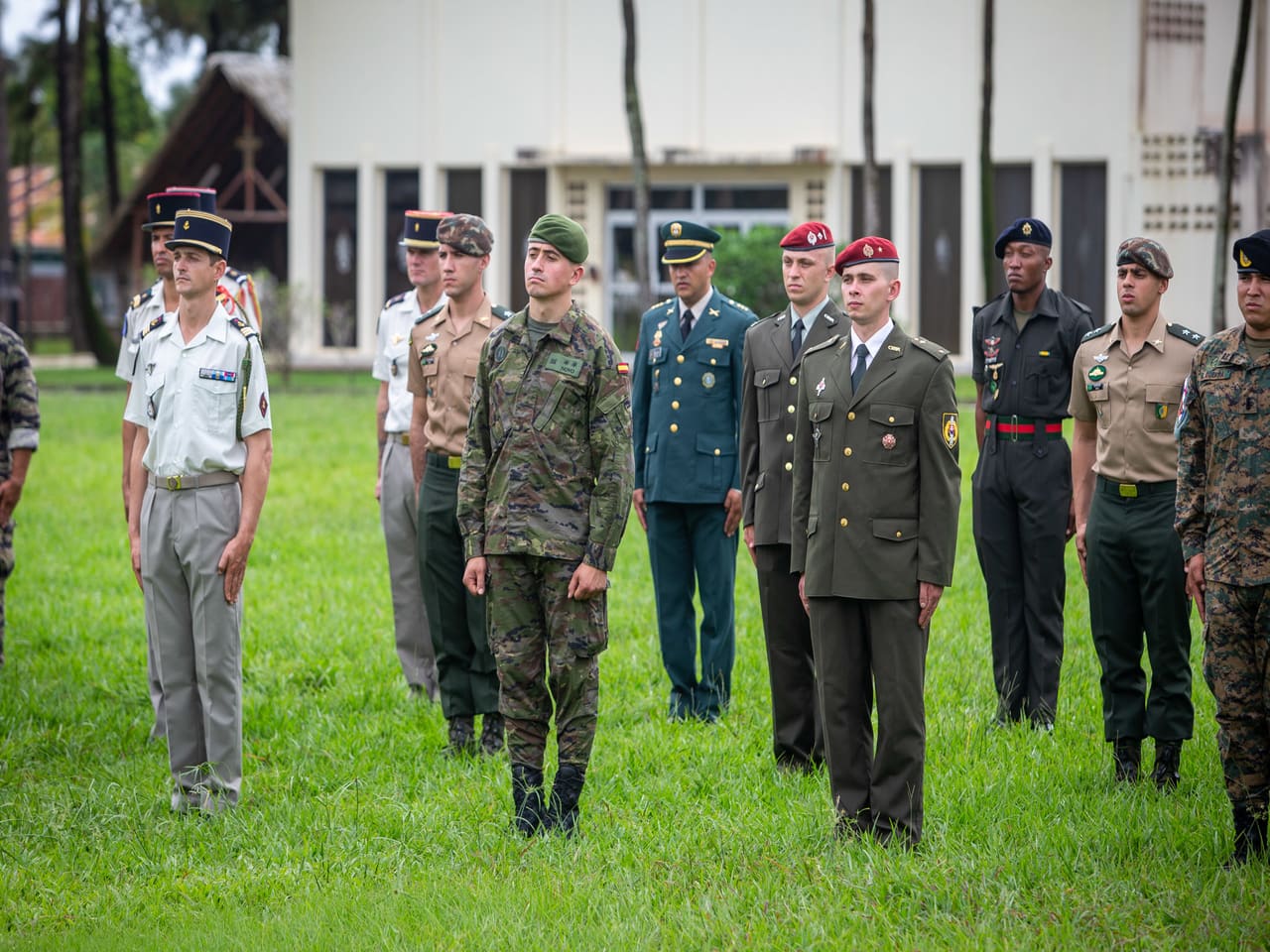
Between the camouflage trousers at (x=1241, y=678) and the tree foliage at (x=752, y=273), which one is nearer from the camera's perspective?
the camouflage trousers at (x=1241, y=678)

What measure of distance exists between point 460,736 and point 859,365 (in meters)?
2.99

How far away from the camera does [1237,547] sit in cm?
556

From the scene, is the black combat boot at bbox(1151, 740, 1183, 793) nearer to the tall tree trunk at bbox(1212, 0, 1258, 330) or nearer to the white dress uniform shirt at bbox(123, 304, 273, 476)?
the white dress uniform shirt at bbox(123, 304, 273, 476)

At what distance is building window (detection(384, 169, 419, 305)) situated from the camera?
114 feet

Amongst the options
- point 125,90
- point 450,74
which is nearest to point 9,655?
point 450,74

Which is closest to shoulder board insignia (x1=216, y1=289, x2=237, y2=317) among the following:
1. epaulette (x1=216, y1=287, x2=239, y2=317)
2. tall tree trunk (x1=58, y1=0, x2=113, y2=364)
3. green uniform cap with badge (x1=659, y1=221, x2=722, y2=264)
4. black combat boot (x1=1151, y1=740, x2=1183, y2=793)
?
epaulette (x1=216, y1=287, x2=239, y2=317)

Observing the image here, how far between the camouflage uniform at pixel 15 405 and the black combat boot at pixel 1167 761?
596cm

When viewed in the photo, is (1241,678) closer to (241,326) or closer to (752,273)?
(241,326)

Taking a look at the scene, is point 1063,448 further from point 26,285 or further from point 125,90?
point 125,90

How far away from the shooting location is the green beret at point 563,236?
6.03m

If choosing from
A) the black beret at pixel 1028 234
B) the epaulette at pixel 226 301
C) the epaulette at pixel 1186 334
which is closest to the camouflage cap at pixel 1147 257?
the epaulette at pixel 1186 334

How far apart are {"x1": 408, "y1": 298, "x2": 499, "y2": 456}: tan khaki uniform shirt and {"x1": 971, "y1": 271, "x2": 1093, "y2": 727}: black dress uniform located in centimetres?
256

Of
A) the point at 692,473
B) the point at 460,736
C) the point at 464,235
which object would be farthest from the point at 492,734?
the point at 464,235

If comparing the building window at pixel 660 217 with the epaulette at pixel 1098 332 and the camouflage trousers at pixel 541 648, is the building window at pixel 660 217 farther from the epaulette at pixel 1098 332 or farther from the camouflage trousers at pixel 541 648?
the camouflage trousers at pixel 541 648
